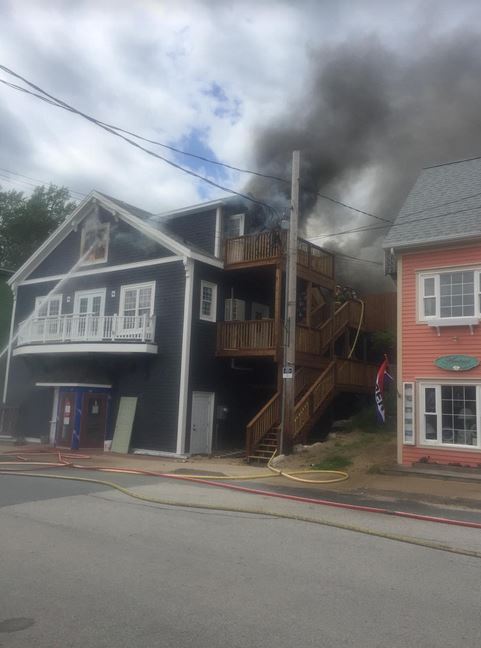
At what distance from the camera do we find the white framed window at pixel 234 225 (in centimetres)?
2227

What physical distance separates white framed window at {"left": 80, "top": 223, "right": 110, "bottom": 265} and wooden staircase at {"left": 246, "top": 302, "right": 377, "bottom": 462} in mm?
8693

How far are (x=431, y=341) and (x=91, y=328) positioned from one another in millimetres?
11362

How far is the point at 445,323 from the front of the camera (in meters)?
15.2

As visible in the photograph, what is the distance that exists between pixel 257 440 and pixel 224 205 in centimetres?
884

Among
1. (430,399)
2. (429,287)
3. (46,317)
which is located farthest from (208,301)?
(430,399)

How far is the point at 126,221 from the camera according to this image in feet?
73.5

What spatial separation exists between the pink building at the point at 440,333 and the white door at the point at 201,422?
23.9 feet

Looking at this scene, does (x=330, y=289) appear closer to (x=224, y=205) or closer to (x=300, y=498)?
(x=224, y=205)

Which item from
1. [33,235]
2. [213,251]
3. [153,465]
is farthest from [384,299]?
[33,235]

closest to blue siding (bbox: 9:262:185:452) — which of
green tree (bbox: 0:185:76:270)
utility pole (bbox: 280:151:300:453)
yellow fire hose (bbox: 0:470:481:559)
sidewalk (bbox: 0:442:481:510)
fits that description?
sidewalk (bbox: 0:442:481:510)

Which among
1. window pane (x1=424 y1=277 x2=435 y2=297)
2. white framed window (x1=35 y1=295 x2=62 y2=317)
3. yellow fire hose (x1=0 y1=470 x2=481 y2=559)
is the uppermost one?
white framed window (x1=35 y1=295 x2=62 y2=317)

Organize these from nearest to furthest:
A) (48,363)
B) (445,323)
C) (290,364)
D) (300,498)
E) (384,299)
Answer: (300,498)
(445,323)
(290,364)
(48,363)
(384,299)

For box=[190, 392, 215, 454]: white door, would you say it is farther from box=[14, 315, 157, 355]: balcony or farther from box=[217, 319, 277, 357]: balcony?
box=[14, 315, 157, 355]: balcony

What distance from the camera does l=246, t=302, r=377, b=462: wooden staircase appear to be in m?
18.2
